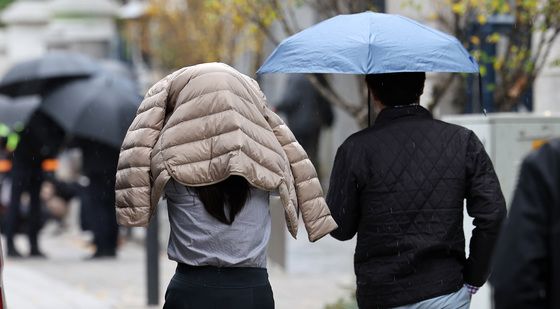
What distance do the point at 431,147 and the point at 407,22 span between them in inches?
32.8

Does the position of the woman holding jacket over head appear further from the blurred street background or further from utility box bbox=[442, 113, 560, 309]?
utility box bbox=[442, 113, 560, 309]

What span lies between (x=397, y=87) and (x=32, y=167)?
10980 mm

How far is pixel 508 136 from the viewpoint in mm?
7926

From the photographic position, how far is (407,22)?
19.1ft

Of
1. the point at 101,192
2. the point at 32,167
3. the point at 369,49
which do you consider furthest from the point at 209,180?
the point at 32,167

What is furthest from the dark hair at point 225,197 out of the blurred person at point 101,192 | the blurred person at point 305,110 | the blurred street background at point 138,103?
the blurred person at point 305,110

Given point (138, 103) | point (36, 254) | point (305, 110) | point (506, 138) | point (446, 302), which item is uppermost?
point (446, 302)

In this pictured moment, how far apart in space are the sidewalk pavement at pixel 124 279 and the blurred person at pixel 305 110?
1.58 m

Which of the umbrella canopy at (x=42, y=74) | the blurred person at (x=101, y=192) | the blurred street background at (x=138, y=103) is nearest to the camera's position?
the blurred street background at (x=138, y=103)

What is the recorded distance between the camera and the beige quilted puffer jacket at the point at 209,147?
191 inches

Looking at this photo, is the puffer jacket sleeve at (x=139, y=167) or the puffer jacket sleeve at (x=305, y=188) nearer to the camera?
the puffer jacket sleeve at (x=139, y=167)

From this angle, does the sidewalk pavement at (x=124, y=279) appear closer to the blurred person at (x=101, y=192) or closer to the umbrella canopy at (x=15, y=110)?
the blurred person at (x=101, y=192)

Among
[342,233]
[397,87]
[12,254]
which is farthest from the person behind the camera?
[12,254]

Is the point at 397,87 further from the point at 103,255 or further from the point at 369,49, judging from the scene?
the point at 103,255
